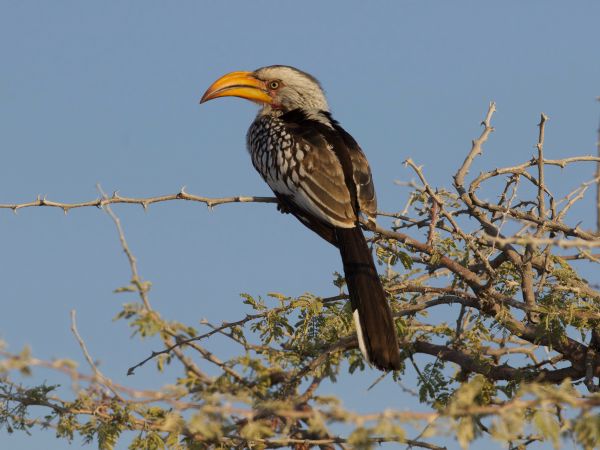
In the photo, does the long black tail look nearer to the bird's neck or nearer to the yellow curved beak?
the bird's neck

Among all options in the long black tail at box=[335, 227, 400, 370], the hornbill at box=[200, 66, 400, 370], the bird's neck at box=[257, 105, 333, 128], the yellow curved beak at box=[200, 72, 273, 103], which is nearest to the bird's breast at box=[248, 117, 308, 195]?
the hornbill at box=[200, 66, 400, 370]

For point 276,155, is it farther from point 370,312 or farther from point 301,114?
point 370,312

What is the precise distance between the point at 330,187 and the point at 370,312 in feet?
3.37

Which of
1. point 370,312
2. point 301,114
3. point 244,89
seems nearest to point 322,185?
point 370,312

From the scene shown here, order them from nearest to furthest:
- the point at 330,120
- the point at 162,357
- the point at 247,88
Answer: the point at 162,357 < the point at 330,120 < the point at 247,88

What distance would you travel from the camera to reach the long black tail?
4527mm

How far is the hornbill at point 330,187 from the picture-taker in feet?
15.1

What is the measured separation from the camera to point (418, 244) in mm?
4629

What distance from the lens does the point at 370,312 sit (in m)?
4.61

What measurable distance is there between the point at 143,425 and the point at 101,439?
0.21 m

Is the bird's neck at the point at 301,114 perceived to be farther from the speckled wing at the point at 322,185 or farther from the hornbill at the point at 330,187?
the speckled wing at the point at 322,185

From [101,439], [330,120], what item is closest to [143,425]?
[101,439]

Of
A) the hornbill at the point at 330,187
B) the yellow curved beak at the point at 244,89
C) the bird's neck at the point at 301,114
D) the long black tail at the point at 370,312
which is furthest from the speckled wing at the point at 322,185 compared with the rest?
the yellow curved beak at the point at 244,89

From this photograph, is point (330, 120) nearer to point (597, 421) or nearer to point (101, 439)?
point (101, 439)
